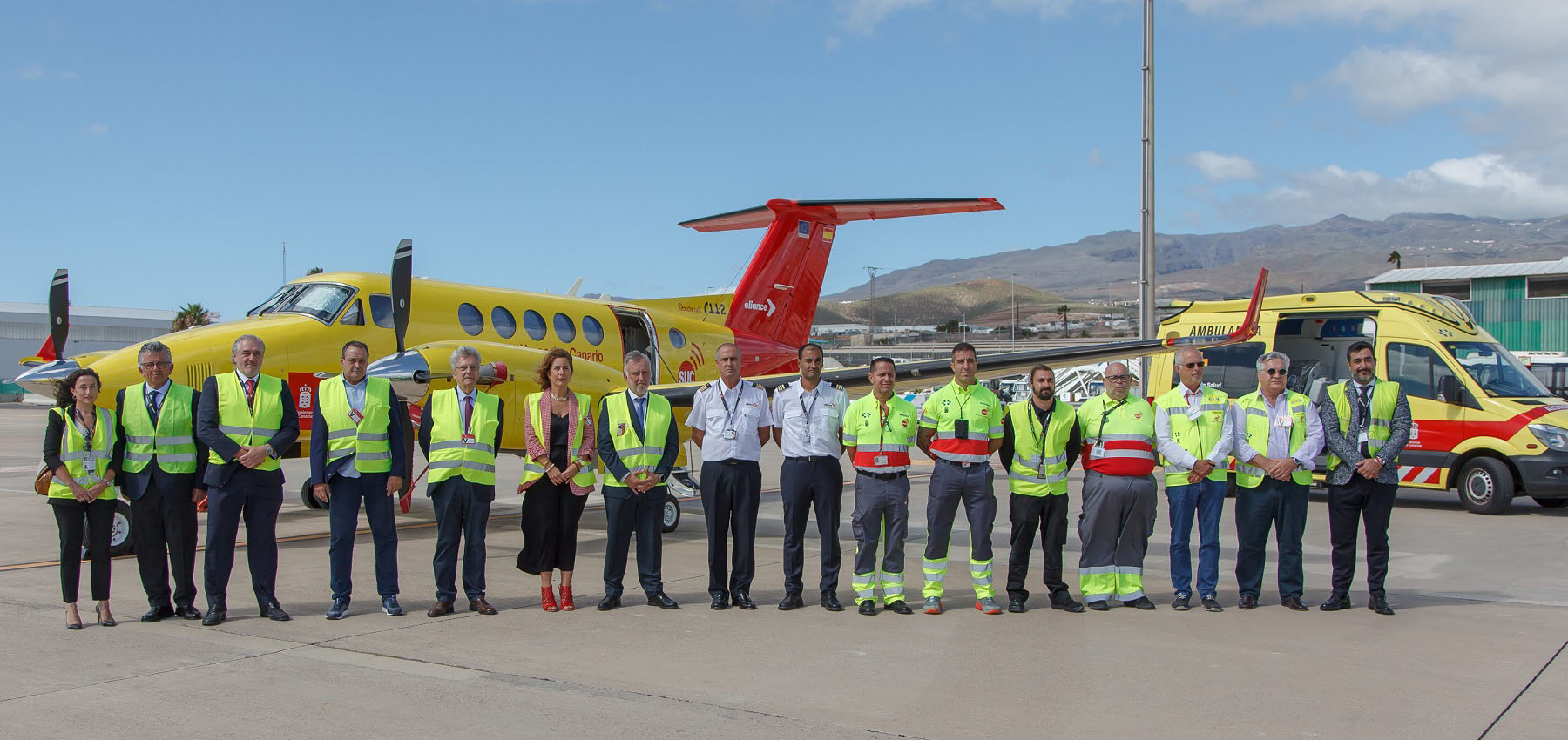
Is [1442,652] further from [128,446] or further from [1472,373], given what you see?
[1472,373]

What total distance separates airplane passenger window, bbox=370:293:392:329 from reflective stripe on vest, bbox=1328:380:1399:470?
8.83 meters

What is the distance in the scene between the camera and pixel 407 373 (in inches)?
387

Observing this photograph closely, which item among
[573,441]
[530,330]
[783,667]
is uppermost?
[530,330]

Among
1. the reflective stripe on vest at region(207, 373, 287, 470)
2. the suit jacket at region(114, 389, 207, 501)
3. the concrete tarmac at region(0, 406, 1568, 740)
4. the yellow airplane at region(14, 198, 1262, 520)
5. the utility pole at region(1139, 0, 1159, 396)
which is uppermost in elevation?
the utility pole at region(1139, 0, 1159, 396)

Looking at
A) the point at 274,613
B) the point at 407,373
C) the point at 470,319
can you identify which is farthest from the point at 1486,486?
the point at 274,613

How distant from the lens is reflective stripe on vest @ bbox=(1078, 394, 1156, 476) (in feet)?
24.2

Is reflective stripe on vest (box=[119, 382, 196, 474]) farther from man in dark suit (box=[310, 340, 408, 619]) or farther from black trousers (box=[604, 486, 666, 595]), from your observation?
black trousers (box=[604, 486, 666, 595])

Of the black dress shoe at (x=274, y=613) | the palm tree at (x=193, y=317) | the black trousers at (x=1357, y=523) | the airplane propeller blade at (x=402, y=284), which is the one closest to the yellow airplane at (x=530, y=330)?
the airplane propeller blade at (x=402, y=284)

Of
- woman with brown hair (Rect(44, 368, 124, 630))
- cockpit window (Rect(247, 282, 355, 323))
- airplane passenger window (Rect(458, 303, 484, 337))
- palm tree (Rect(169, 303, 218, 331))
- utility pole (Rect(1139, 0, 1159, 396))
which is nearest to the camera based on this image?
woman with brown hair (Rect(44, 368, 124, 630))

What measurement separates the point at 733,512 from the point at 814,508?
57 cm

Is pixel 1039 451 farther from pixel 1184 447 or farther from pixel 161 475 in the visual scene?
pixel 161 475

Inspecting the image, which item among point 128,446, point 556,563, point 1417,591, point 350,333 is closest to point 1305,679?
point 1417,591

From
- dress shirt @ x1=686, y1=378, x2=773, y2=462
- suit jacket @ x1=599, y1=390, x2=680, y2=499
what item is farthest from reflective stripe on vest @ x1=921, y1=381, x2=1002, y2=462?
suit jacket @ x1=599, y1=390, x2=680, y2=499

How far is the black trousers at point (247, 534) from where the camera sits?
692cm
